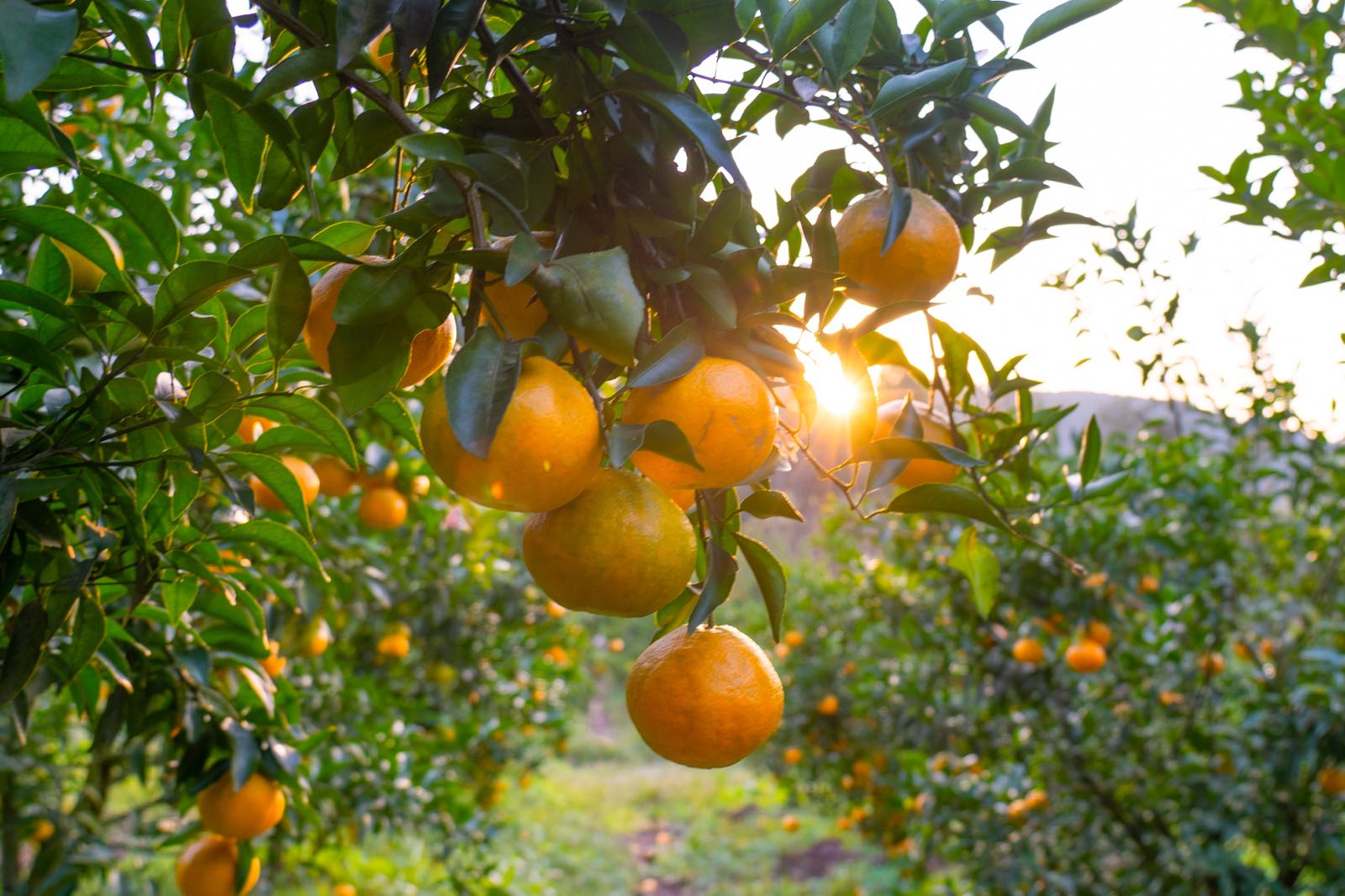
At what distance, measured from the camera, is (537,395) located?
1.56 feet

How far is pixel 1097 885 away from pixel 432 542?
2.24 m

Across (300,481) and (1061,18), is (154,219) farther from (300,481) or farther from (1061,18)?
(1061,18)

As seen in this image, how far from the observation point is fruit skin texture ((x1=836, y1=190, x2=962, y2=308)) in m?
0.66

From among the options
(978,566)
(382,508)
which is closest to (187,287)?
(978,566)

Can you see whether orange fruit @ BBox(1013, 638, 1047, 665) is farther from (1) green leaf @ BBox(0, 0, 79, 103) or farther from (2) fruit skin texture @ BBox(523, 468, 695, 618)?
(1) green leaf @ BBox(0, 0, 79, 103)

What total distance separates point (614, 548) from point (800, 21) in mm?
356

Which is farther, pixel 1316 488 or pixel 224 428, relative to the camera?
pixel 1316 488

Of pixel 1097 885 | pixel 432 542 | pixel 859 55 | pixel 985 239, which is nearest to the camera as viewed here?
pixel 859 55

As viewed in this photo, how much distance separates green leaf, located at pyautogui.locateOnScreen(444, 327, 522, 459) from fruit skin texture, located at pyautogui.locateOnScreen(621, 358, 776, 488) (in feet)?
0.31

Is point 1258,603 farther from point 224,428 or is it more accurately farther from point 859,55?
point 224,428

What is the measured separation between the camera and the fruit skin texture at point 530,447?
0.46 m

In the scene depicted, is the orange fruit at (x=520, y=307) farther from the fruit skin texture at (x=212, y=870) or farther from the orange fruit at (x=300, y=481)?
the fruit skin texture at (x=212, y=870)

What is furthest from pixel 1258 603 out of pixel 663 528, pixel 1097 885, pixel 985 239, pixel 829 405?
pixel 663 528

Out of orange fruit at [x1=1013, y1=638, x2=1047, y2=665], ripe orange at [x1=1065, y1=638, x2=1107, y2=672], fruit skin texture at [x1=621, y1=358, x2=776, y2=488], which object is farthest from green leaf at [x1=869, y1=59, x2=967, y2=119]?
orange fruit at [x1=1013, y1=638, x2=1047, y2=665]
